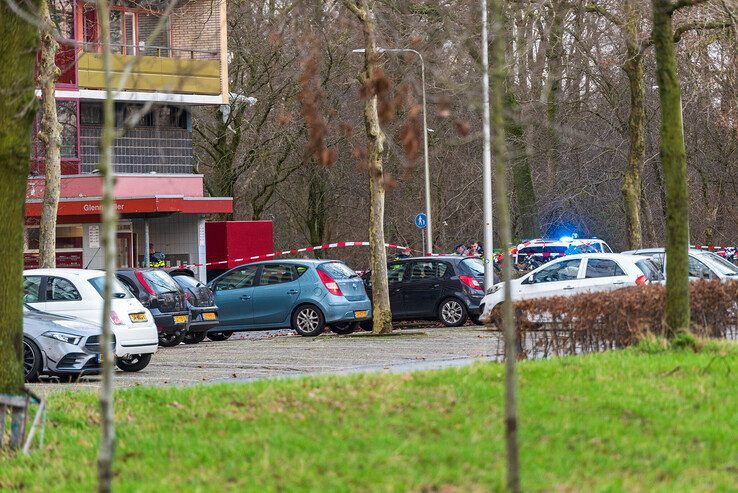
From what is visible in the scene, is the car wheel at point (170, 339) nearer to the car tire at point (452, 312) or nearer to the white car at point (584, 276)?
the white car at point (584, 276)

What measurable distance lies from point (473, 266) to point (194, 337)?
6.44 meters

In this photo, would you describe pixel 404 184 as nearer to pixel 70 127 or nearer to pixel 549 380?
pixel 70 127

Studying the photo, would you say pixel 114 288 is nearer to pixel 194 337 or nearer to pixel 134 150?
pixel 194 337

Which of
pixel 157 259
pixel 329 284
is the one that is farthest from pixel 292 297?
pixel 157 259

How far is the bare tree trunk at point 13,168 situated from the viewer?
33.6 feet

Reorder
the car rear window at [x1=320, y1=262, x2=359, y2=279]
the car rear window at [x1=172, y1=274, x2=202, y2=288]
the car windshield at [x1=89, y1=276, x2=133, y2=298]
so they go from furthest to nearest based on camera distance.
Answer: the car rear window at [x1=320, y1=262, x2=359, y2=279] → the car rear window at [x1=172, y1=274, x2=202, y2=288] → the car windshield at [x1=89, y1=276, x2=133, y2=298]

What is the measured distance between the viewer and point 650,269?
23.7 m

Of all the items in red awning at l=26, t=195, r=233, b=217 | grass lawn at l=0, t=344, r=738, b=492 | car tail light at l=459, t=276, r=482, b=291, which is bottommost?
grass lawn at l=0, t=344, r=738, b=492

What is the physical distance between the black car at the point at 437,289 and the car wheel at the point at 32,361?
498 inches

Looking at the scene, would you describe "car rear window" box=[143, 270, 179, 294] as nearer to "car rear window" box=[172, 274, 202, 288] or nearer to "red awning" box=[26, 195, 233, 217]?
"car rear window" box=[172, 274, 202, 288]

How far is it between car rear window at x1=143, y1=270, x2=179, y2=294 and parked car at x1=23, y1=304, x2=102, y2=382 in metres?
6.12

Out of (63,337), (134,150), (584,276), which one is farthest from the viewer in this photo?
(134,150)

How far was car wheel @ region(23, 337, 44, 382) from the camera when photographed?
1639 centimetres

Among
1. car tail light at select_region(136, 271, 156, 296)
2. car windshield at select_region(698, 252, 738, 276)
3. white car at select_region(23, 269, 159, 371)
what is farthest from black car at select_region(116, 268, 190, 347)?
car windshield at select_region(698, 252, 738, 276)
